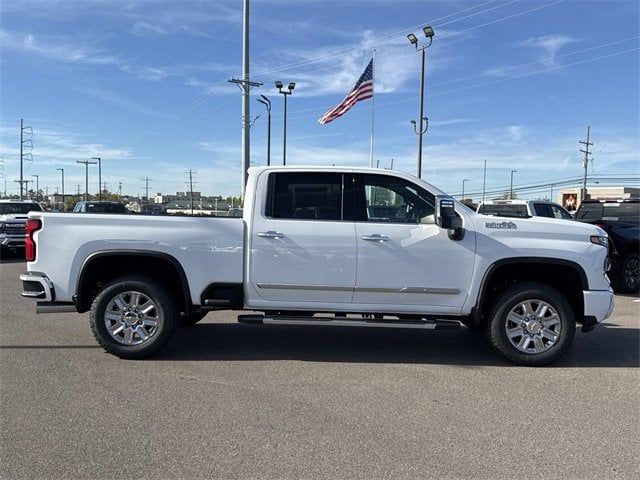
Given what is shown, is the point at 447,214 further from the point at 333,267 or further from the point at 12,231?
the point at 12,231

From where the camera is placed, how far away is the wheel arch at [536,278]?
572cm

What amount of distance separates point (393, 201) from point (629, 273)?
7.31m

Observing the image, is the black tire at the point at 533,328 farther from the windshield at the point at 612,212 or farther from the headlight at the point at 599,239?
the windshield at the point at 612,212

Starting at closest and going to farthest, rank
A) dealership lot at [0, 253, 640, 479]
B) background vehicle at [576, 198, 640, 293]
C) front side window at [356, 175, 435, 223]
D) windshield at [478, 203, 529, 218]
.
Result: dealership lot at [0, 253, 640, 479]
front side window at [356, 175, 435, 223]
background vehicle at [576, 198, 640, 293]
windshield at [478, 203, 529, 218]

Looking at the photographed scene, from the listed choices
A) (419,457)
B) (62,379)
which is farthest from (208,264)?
(419,457)

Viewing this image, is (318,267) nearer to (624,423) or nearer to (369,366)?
(369,366)

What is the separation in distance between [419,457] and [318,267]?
247cm

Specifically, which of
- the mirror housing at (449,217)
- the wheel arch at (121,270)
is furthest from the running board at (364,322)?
the mirror housing at (449,217)

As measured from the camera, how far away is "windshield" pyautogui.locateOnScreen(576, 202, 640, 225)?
468 inches

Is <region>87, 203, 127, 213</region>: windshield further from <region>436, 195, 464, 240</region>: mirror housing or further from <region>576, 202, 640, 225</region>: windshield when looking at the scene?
<region>436, 195, 464, 240</region>: mirror housing

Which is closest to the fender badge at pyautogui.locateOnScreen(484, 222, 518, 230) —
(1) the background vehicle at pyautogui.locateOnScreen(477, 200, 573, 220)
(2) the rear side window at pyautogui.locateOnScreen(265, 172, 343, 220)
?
(2) the rear side window at pyautogui.locateOnScreen(265, 172, 343, 220)

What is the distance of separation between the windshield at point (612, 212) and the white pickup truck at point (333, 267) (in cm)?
699

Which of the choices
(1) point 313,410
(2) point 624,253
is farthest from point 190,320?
(2) point 624,253

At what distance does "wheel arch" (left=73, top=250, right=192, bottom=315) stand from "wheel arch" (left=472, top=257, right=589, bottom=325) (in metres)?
3.13
